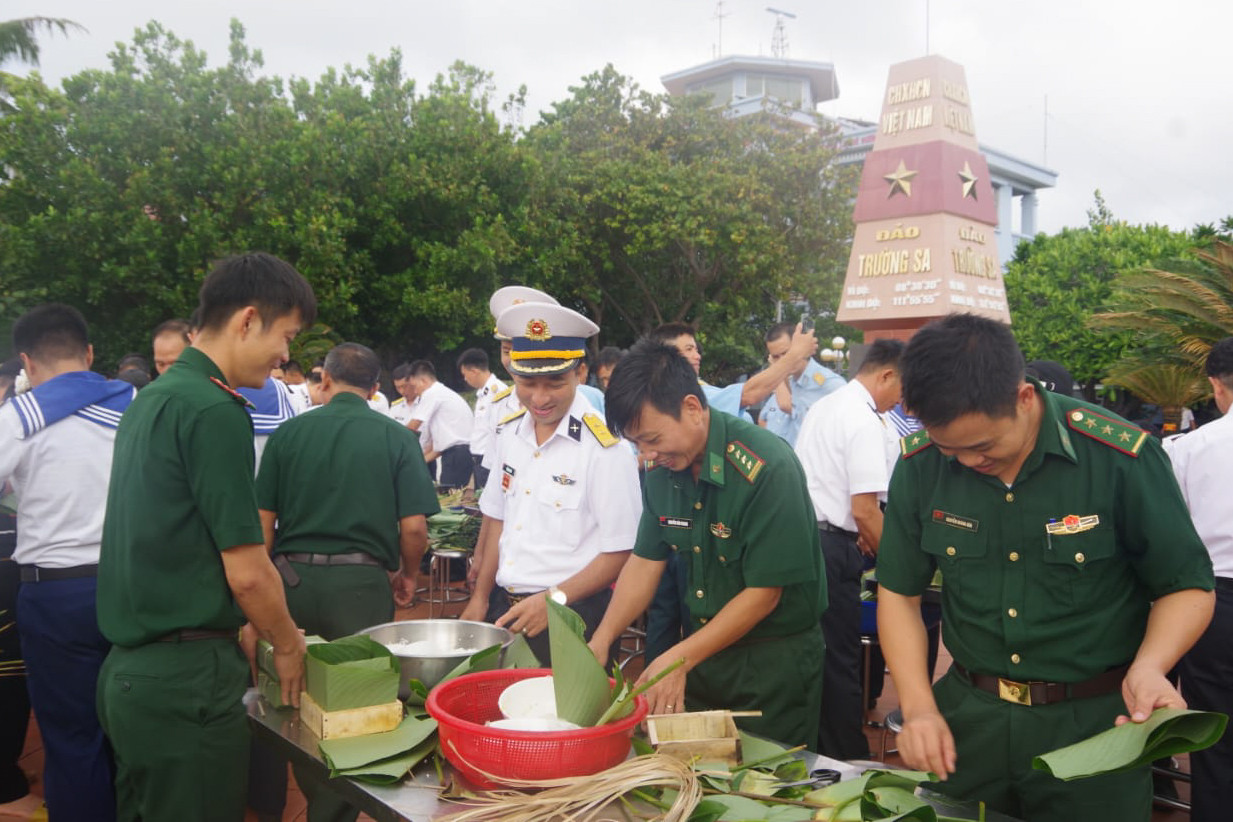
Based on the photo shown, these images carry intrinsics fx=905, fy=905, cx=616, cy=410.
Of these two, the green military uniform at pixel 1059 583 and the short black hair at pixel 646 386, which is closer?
the green military uniform at pixel 1059 583

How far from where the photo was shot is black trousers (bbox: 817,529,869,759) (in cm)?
382

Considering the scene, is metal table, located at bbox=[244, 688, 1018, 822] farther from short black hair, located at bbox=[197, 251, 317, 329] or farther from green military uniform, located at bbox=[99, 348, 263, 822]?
short black hair, located at bbox=[197, 251, 317, 329]

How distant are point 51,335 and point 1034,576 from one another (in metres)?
3.32

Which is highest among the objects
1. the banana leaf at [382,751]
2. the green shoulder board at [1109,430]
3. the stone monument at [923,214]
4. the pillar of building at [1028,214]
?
the pillar of building at [1028,214]

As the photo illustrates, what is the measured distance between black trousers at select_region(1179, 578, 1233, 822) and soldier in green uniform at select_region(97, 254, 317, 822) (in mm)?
3040

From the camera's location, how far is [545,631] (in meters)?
2.96

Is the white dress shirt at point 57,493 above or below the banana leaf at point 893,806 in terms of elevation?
above

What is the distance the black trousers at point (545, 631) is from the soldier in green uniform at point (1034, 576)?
3.81 ft

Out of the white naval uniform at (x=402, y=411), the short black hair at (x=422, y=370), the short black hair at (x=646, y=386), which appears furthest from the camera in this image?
the white naval uniform at (x=402, y=411)

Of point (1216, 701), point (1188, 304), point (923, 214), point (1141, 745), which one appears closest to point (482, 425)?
point (1216, 701)

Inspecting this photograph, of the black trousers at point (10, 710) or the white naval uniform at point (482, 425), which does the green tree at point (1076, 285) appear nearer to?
the white naval uniform at point (482, 425)

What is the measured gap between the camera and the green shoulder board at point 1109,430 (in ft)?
6.24

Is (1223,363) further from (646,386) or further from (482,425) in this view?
(482,425)

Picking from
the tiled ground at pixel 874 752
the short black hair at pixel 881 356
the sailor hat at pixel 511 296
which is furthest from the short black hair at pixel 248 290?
the short black hair at pixel 881 356
